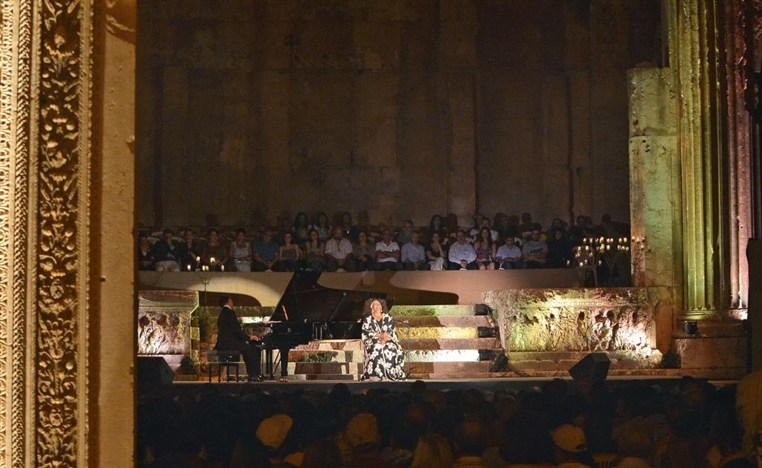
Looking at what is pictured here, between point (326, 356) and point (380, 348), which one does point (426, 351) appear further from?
point (380, 348)

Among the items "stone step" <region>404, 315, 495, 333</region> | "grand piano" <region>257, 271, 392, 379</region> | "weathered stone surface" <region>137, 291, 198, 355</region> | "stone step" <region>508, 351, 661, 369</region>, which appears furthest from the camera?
"stone step" <region>404, 315, 495, 333</region>

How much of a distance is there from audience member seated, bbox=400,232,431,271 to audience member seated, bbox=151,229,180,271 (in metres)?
4.11

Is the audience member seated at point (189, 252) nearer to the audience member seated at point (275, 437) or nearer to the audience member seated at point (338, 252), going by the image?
the audience member seated at point (338, 252)

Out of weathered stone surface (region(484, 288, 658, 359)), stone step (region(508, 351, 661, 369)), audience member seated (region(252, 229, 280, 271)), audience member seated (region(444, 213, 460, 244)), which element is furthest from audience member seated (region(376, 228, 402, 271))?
stone step (region(508, 351, 661, 369))

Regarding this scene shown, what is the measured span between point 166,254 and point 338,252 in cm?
A: 308

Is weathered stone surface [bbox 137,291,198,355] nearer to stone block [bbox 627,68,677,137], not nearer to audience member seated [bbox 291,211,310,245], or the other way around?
audience member seated [bbox 291,211,310,245]

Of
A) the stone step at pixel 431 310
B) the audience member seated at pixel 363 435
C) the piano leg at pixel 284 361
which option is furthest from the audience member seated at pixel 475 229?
the audience member seated at pixel 363 435

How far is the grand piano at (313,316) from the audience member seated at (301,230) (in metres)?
4.80

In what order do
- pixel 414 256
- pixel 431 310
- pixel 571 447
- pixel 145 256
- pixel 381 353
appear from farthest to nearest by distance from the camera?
1. pixel 414 256
2. pixel 145 256
3. pixel 431 310
4. pixel 381 353
5. pixel 571 447

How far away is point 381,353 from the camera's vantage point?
15.7 m

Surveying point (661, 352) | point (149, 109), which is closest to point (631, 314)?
point (661, 352)

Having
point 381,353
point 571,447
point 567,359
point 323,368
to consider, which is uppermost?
point 571,447

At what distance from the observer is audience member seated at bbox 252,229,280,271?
20672 millimetres

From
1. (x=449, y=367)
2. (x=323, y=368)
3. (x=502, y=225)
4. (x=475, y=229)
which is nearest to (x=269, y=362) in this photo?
(x=323, y=368)
